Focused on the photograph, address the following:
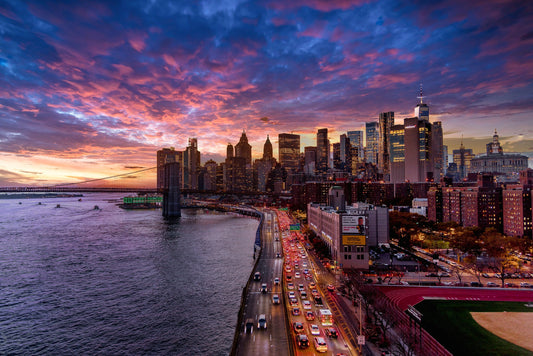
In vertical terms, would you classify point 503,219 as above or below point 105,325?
above

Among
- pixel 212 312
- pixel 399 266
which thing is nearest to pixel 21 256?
pixel 212 312

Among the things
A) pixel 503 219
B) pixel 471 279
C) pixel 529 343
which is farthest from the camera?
pixel 503 219

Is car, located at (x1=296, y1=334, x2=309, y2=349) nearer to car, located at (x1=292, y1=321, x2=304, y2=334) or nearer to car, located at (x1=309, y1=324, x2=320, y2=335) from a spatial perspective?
car, located at (x1=309, y1=324, x2=320, y2=335)

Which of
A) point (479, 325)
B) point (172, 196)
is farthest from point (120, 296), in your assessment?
point (172, 196)

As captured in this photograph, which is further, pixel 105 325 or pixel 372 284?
pixel 372 284

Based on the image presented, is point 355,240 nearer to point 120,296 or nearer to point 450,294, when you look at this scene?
point 450,294

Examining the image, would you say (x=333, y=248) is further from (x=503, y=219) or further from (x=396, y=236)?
(x=503, y=219)

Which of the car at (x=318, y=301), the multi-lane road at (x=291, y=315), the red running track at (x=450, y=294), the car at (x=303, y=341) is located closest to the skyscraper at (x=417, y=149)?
the red running track at (x=450, y=294)

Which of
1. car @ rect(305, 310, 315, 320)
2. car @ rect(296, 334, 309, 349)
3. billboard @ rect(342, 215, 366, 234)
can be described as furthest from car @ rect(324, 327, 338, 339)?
billboard @ rect(342, 215, 366, 234)
